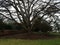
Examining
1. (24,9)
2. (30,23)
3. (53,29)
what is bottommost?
(53,29)

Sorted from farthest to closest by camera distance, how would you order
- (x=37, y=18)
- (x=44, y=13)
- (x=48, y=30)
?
(x=48, y=30) → (x=37, y=18) → (x=44, y=13)

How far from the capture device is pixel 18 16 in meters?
25.8

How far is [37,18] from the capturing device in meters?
26.9

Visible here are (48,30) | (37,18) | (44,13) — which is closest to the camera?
(44,13)

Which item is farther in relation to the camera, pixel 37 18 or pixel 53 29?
pixel 53 29

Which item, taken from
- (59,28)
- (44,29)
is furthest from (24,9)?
(59,28)

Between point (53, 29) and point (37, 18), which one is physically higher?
point (37, 18)

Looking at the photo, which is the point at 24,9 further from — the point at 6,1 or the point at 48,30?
the point at 48,30

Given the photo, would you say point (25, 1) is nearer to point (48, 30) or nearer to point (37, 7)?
point (37, 7)

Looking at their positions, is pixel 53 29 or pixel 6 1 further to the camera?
pixel 53 29

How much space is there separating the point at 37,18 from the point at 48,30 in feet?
12.5

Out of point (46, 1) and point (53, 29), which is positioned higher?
point (46, 1)

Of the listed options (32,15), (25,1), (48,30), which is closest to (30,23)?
(32,15)

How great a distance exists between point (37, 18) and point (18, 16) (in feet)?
9.12
